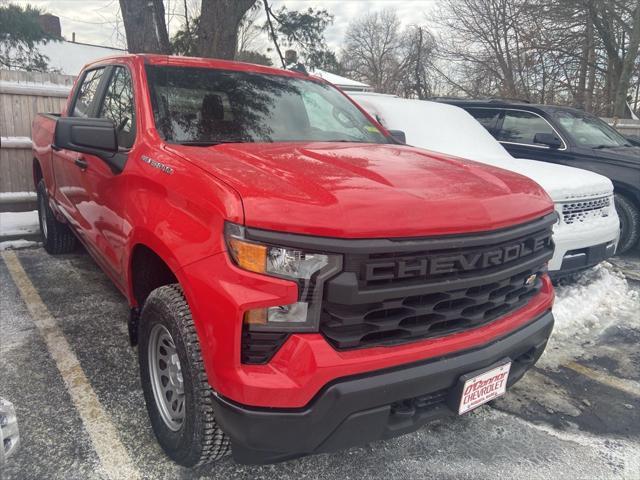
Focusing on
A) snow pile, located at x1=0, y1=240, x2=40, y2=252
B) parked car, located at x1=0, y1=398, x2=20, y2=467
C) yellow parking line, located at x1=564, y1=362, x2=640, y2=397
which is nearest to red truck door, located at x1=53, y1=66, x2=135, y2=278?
parked car, located at x1=0, y1=398, x2=20, y2=467


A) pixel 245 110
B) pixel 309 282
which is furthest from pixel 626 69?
pixel 309 282

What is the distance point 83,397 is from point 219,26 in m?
6.50

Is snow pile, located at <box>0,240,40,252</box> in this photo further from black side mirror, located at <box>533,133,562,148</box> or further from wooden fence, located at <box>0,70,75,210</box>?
black side mirror, located at <box>533,133,562,148</box>

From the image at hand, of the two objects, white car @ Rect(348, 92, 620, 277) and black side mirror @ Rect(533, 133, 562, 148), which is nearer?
white car @ Rect(348, 92, 620, 277)

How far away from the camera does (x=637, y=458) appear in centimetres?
257

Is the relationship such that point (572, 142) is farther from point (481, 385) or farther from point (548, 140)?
point (481, 385)

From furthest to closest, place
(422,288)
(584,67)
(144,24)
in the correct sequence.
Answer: (584,67) → (144,24) → (422,288)

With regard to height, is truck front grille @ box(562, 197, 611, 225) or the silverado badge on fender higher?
the silverado badge on fender

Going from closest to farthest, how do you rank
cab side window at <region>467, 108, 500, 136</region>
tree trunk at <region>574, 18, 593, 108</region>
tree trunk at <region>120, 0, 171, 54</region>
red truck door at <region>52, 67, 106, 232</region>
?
1. red truck door at <region>52, 67, 106, 232</region>
2. cab side window at <region>467, 108, 500, 136</region>
3. tree trunk at <region>120, 0, 171, 54</region>
4. tree trunk at <region>574, 18, 593, 108</region>

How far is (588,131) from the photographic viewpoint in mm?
7043

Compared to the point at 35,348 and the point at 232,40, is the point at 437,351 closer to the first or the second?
the point at 35,348

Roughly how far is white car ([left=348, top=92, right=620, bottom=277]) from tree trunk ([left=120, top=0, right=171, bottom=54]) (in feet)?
12.4

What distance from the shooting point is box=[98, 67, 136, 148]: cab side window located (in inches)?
112

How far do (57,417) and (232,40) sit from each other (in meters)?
6.68
